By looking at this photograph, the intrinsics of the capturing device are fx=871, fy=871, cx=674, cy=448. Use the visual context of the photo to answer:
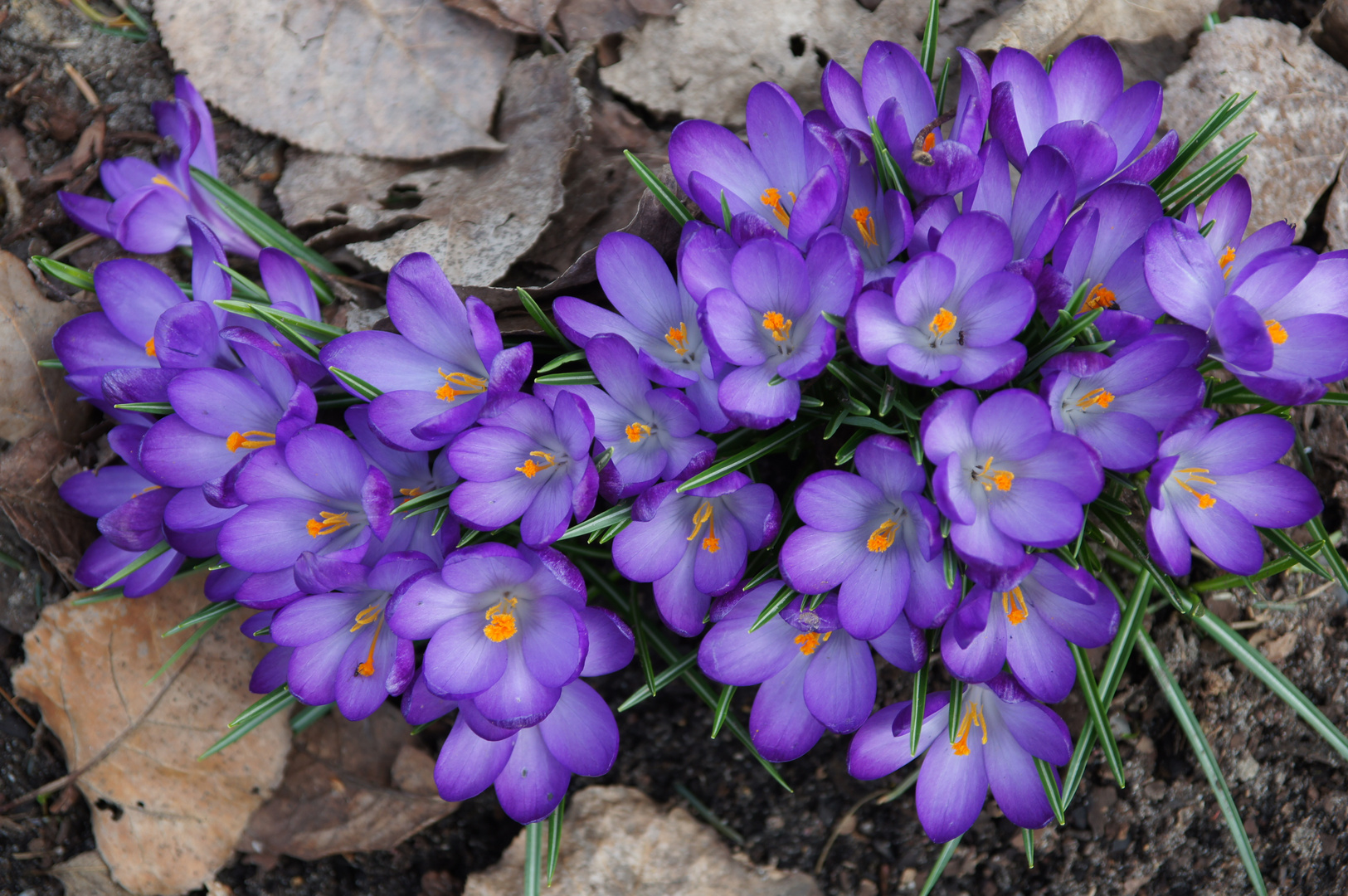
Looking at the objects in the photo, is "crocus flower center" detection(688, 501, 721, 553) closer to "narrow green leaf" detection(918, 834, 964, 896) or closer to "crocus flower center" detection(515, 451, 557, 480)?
"crocus flower center" detection(515, 451, 557, 480)

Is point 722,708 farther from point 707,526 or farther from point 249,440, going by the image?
point 249,440

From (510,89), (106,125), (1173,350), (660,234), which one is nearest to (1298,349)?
(1173,350)

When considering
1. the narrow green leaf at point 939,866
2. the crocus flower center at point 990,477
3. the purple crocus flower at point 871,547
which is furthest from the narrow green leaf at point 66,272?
the narrow green leaf at point 939,866

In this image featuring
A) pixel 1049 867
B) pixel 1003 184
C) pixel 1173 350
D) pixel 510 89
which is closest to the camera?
pixel 1173 350

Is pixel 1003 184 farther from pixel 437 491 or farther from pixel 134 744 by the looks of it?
pixel 134 744

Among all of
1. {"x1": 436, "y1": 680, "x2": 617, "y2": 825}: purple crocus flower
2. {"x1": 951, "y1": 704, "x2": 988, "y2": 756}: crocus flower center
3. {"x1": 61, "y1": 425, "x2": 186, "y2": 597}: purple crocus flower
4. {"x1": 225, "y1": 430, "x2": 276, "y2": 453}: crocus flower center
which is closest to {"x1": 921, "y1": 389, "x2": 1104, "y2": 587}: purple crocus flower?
Result: {"x1": 951, "y1": 704, "x2": 988, "y2": 756}: crocus flower center

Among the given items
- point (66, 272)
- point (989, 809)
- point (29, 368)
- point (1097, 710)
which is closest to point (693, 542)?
point (1097, 710)

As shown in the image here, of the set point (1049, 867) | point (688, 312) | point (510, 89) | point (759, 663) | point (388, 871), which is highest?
point (510, 89)

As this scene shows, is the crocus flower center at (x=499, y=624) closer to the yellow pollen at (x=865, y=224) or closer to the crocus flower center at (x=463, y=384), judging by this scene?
the crocus flower center at (x=463, y=384)
